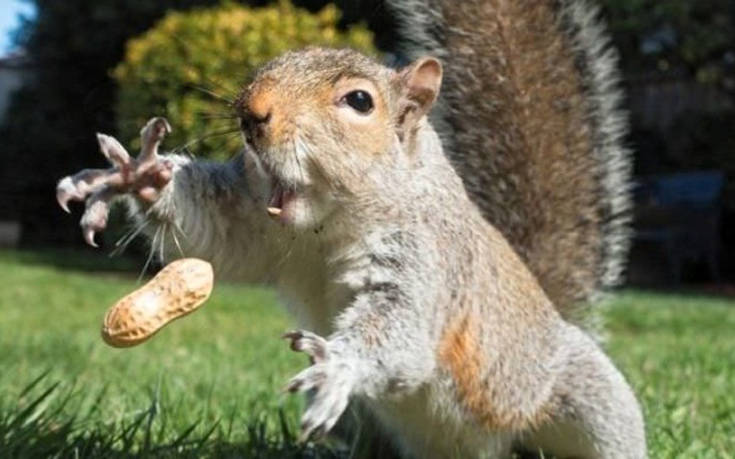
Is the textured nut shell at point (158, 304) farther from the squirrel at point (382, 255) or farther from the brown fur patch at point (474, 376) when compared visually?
the brown fur patch at point (474, 376)

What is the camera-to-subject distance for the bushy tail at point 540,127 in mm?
2049

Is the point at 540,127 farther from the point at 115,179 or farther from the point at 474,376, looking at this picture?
the point at 115,179

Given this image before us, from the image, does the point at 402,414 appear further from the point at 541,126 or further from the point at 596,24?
the point at 596,24

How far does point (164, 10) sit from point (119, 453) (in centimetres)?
890

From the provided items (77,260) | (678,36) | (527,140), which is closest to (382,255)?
(527,140)

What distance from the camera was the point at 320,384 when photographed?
1.16m

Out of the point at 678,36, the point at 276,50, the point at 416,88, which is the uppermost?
the point at 678,36

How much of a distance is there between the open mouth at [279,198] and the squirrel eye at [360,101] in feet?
0.43

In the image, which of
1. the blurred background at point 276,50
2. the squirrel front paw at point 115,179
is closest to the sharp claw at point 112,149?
the squirrel front paw at point 115,179

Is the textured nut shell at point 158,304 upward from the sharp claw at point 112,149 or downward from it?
downward

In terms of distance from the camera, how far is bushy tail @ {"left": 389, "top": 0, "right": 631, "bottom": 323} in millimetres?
2049

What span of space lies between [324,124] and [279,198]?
0.10 metres

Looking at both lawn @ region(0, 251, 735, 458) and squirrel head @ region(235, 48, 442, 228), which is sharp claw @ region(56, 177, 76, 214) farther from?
lawn @ region(0, 251, 735, 458)

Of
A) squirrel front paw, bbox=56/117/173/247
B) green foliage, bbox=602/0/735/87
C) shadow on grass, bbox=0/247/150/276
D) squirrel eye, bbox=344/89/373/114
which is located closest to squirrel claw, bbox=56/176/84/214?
squirrel front paw, bbox=56/117/173/247
